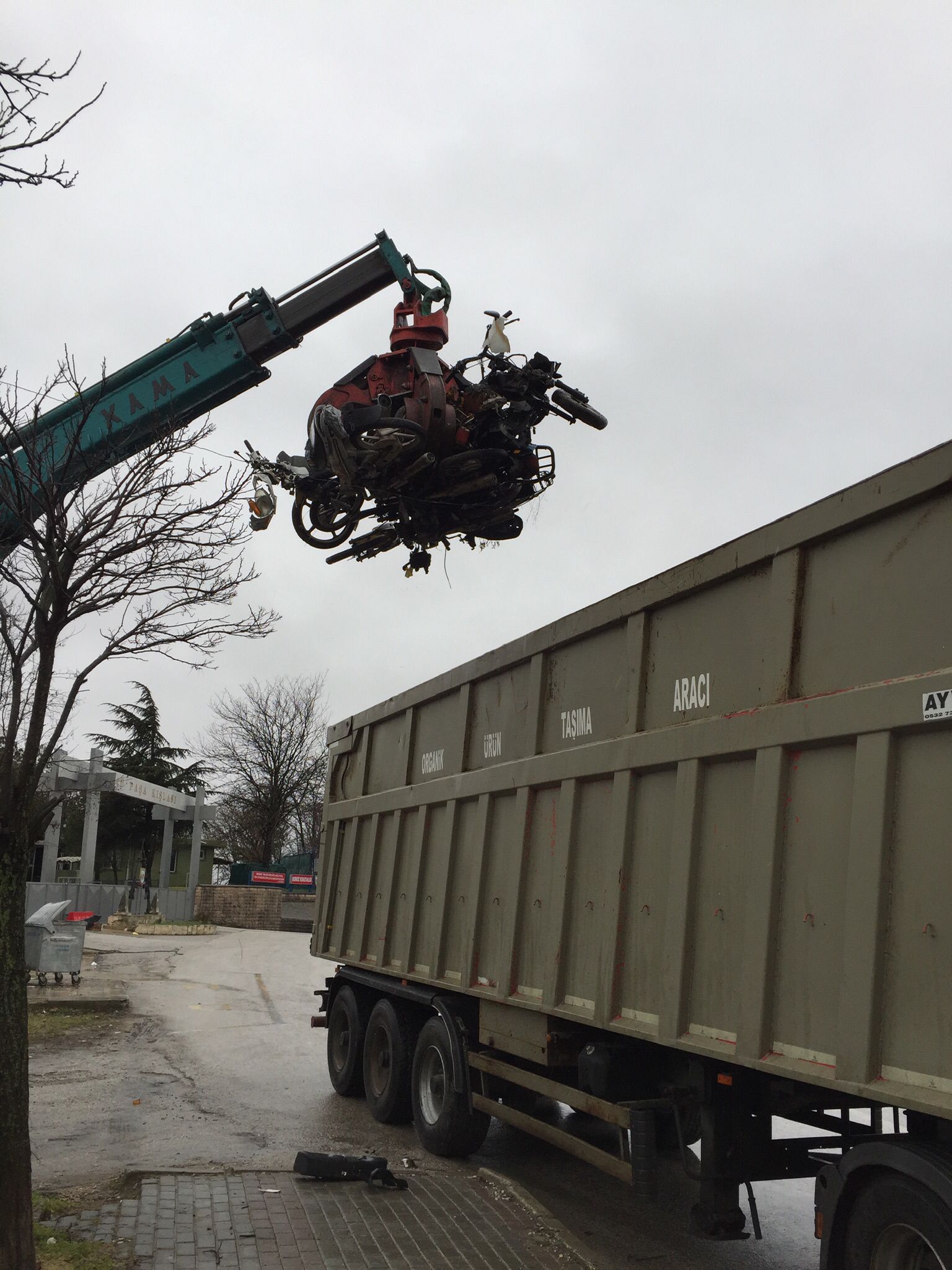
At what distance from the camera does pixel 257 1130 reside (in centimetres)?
891

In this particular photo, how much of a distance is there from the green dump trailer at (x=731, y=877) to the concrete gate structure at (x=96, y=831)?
1720cm

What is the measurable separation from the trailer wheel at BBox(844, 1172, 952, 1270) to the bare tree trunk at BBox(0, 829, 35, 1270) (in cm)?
→ 337

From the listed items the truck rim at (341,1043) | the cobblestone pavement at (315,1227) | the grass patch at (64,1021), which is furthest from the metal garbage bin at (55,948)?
the cobblestone pavement at (315,1227)

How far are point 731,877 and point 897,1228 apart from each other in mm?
1418

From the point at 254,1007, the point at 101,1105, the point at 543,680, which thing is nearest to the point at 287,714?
the point at 254,1007

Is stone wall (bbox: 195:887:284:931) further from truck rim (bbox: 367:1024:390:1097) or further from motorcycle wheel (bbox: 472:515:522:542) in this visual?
motorcycle wheel (bbox: 472:515:522:542)

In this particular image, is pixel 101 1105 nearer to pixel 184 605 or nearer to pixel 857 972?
pixel 184 605

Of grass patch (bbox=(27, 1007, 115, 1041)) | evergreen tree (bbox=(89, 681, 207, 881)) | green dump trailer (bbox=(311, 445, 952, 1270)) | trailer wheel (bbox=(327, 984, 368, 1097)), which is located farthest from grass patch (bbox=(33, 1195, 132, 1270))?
evergreen tree (bbox=(89, 681, 207, 881))

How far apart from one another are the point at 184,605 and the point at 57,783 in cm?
2270

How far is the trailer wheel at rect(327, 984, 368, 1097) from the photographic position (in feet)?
33.1

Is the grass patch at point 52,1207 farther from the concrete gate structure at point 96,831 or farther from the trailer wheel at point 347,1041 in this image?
the concrete gate structure at point 96,831

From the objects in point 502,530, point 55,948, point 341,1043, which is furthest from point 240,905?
point 502,530

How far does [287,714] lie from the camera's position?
52.2 meters

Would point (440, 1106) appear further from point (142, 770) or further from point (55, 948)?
point (142, 770)
